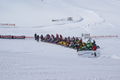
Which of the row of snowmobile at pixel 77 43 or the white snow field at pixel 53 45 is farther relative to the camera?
the row of snowmobile at pixel 77 43

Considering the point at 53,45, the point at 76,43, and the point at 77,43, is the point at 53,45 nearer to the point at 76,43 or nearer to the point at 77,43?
the point at 76,43

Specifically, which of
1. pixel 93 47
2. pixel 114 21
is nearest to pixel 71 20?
pixel 114 21

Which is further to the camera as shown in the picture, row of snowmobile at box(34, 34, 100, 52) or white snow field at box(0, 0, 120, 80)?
row of snowmobile at box(34, 34, 100, 52)

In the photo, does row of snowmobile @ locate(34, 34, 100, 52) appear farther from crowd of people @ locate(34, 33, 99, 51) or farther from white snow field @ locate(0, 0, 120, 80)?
white snow field @ locate(0, 0, 120, 80)

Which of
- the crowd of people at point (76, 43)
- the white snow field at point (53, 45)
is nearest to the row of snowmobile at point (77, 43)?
the crowd of people at point (76, 43)

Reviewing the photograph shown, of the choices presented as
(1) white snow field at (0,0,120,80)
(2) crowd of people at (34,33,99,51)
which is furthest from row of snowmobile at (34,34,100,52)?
(1) white snow field at (0,0,120,80)

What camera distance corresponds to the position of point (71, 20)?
4569 cm

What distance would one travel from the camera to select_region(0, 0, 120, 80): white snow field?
13773 mm

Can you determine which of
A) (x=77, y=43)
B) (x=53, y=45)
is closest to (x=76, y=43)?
(x=77, y=43)

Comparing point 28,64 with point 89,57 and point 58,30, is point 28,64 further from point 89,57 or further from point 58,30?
point 58,30

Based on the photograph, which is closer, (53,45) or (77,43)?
(77,43)

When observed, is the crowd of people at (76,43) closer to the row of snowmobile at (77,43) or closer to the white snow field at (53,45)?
the row of snowmobile at (77,43)

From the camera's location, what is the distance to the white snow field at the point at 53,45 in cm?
1377

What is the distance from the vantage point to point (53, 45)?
25.3 meters
